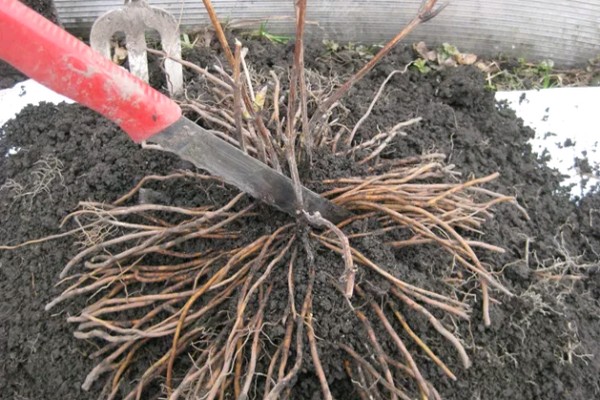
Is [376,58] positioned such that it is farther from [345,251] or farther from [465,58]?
[465,58]

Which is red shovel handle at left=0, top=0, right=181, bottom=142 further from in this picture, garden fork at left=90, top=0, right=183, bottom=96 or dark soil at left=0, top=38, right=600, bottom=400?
garden fork at left=90, top=0, right=183, bottom=96

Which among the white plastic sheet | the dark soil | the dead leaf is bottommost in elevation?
the dark soil

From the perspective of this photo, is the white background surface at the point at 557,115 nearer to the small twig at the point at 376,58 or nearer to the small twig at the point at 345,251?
the small twig at the point at 376,58

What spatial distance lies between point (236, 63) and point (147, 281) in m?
0.48

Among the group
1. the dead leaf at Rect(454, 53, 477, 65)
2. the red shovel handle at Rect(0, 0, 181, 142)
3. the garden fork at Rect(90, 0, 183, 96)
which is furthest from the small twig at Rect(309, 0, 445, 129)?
the dead leaf at Rect(454, 53, 477, 65)

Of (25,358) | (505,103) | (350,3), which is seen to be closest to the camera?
(25,358)

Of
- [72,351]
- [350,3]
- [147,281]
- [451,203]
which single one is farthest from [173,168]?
[350,3]

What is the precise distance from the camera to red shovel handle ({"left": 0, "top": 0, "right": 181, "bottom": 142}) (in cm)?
85

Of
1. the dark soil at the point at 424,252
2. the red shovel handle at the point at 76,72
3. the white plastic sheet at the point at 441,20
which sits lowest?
the dark soil at the point at 424,252

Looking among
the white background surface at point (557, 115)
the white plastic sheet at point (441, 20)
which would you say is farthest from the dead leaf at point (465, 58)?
the white background surface at point (557, 115)

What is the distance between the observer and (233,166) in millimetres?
1093

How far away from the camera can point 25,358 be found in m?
1.26

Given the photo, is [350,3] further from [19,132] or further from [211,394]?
[211,394]

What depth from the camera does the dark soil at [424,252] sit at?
1.22 metres
